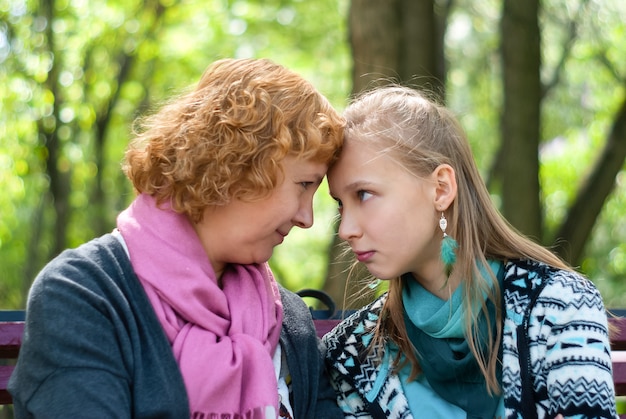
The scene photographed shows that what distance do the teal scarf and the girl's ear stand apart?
25cm

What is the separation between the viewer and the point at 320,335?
3527 millimetres

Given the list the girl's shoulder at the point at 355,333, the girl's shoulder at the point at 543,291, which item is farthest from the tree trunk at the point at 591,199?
the girl's shoulder at the point at 543,291

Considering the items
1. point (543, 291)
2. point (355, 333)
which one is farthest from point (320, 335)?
point (543, 291)

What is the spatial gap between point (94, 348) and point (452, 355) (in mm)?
1106

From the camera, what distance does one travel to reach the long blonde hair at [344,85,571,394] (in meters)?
2.98

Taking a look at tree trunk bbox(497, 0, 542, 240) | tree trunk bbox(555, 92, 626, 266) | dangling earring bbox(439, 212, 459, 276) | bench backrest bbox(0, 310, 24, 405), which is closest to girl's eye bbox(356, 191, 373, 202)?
dangling earring bbox(439, 212, 459, 276)

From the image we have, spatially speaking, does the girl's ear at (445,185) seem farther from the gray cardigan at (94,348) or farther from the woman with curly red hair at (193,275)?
the gray cardigan at (94,348)

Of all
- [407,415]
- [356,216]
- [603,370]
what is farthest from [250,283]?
[603,370]

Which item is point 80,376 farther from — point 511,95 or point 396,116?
point 511,95

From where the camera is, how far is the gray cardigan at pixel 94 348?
8.01 ft

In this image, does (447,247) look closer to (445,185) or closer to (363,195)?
(445,185)

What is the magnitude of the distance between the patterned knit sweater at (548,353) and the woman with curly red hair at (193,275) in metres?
0.58

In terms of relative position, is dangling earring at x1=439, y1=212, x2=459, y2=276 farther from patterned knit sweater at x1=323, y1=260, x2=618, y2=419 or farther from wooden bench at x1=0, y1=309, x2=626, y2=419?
wooden bench at x1=0, y1=309, x2=626, y2=419

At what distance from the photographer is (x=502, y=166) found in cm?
613
